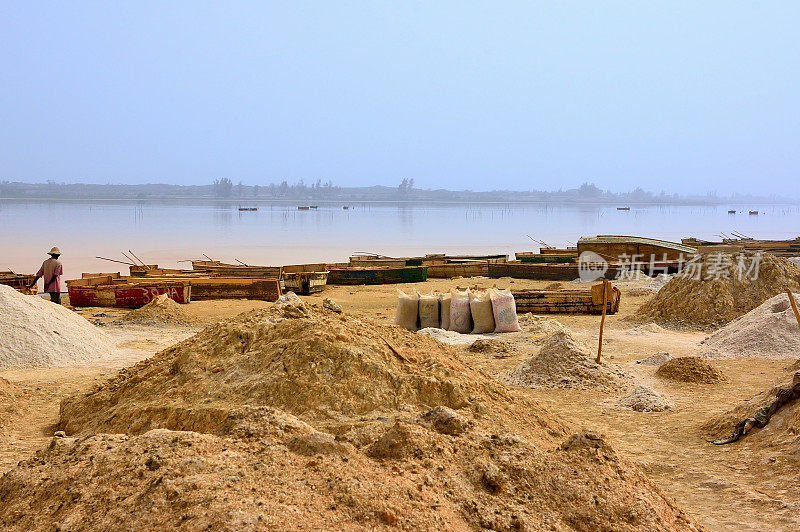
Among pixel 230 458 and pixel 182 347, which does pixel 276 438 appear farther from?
pixel 182 347

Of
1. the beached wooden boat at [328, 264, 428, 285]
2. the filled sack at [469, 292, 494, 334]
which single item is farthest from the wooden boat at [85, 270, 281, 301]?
the filled sack at [469, 292, 494, 334]

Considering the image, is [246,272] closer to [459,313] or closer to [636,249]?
[459,313]

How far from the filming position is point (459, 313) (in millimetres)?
12750

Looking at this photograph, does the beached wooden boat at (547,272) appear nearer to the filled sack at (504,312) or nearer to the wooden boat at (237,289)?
the wooden boat at (237,289)

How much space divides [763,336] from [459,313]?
4.70m

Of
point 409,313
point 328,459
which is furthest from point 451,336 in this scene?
point 328,459

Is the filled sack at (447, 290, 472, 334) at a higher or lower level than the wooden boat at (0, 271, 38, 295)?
higher

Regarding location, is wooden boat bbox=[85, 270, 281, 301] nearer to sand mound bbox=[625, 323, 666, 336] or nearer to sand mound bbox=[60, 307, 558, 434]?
sand mound bbox=[625, 323, 666, 336]

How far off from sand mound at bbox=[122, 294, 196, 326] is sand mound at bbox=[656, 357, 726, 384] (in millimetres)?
8582

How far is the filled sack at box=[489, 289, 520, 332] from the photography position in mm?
12656

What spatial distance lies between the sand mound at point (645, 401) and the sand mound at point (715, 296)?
19.4 ft

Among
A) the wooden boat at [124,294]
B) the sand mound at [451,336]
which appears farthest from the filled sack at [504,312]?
the wooden boat at [124,294]

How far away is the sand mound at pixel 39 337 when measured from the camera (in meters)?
9.84

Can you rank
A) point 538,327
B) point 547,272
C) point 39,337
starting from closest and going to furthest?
point 39,337, point 538,327, point 547,272
